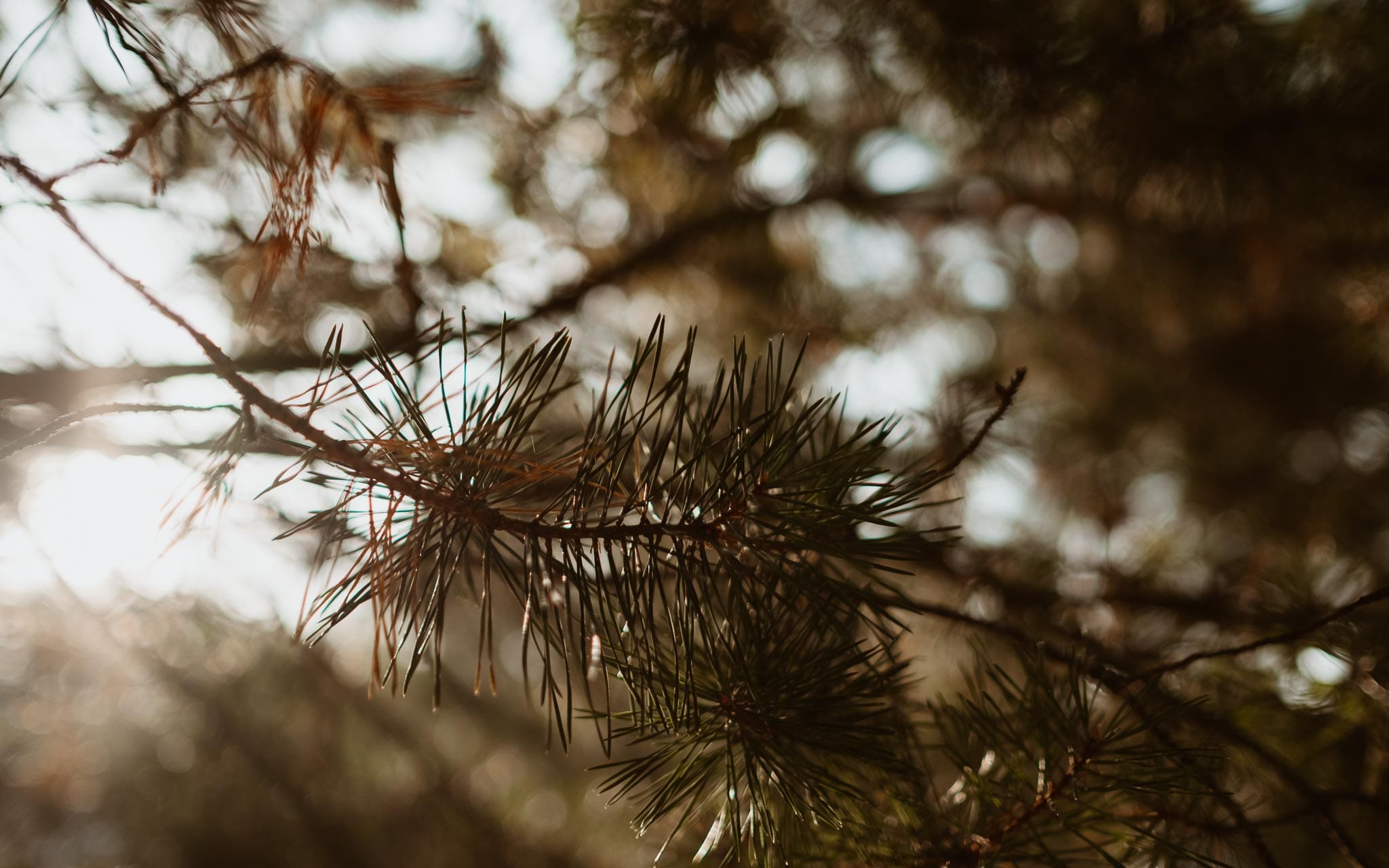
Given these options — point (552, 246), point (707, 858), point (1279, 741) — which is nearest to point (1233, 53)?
point (1279, 741)

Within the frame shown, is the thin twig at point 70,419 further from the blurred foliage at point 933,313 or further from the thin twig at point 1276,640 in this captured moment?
the thin twig at point 1276,640

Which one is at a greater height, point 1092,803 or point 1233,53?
point 1233,53

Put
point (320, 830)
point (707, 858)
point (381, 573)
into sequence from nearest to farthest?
point (381, 573) < point (707, 858) < point (320, 830)

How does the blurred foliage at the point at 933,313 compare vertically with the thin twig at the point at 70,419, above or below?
above

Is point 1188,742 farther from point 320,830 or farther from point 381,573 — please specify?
point 320,830

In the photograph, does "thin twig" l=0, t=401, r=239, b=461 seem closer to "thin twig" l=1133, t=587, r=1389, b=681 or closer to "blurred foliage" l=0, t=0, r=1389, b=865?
"blurred foliage" l=0, t=0, r=1389, b=865

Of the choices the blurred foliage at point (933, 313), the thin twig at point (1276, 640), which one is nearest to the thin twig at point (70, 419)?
the blurred foliage at point (933, 313)

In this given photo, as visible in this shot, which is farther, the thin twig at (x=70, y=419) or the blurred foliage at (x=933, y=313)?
the blurred foliage at (x=933, y=313)

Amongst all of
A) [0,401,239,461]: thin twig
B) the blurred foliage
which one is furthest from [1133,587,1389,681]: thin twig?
[0,401,239,461]: thin twig

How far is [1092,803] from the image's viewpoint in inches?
18.8

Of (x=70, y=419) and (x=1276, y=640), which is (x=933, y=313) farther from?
(x=70, y=419)

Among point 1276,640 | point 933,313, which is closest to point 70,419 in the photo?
point 1276,640

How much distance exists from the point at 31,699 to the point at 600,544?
2095 mm

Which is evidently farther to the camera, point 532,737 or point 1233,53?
point 532,737
